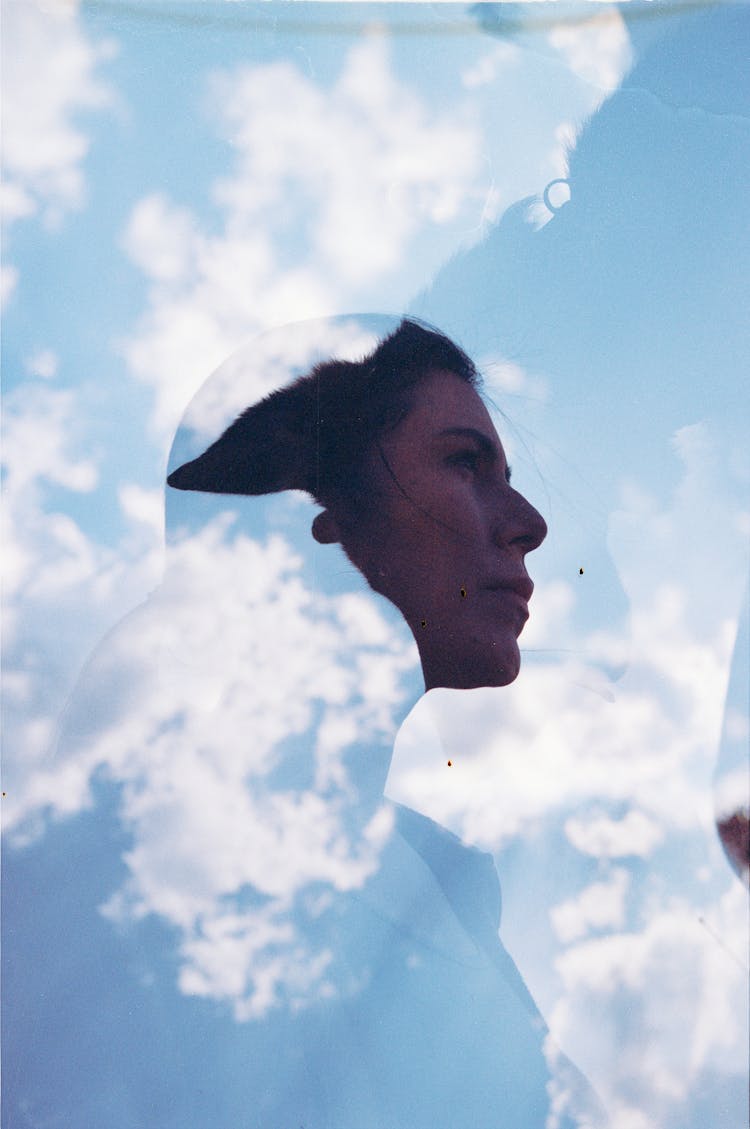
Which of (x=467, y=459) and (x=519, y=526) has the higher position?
(x=467, y=459)

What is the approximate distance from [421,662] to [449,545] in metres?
0.25

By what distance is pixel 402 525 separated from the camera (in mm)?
1984

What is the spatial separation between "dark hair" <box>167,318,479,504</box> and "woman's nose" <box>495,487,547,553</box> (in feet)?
0.95

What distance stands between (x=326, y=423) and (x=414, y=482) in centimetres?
23

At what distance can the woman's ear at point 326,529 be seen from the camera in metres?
1.97

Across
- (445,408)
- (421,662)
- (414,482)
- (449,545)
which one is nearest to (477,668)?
(421,662)

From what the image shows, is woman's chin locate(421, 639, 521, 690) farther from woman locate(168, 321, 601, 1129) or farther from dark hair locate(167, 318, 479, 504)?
dark hair locate(167, 318, 479, 504)

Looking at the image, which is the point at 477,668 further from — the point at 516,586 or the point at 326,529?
the point at 326,529

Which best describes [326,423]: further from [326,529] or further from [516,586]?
[516,586]

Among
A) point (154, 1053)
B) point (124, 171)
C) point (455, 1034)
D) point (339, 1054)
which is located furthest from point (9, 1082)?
point (124, 171)

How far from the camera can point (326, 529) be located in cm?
197

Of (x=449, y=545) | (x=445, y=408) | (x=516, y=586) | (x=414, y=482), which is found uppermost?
(x=445, y=408)
